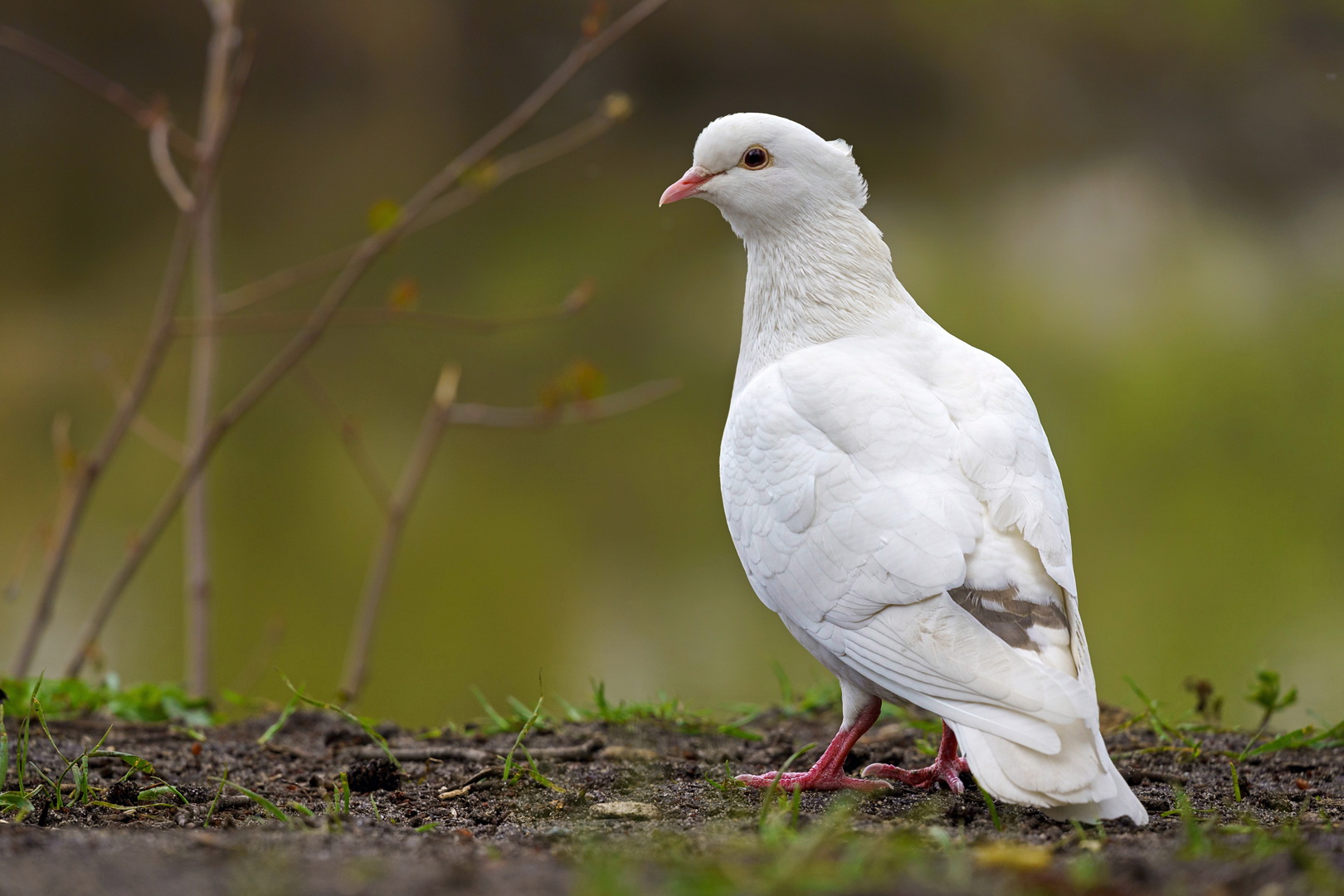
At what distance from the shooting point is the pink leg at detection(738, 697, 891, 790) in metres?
2.20

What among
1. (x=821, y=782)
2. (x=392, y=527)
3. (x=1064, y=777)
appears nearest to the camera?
(x=1064, y=777)

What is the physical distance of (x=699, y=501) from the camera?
296 inches

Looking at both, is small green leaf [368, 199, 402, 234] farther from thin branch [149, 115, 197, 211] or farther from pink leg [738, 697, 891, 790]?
pink leg [738, 697, 891, 790]

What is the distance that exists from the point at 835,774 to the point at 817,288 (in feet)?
3.87

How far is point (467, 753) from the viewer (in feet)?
8.22

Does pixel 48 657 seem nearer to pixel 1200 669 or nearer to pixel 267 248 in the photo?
pixel 267 248

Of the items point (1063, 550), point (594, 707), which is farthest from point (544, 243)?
point (1063, 550)

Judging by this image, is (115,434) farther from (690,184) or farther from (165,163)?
(690,184)

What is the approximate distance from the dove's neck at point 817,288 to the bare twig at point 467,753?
97 cm

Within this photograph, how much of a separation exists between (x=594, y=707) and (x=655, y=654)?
9.87 feet

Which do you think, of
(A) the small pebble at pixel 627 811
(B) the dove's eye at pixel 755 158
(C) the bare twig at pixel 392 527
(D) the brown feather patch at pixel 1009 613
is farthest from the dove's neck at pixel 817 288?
(C) the bare twig at pixel 392 527

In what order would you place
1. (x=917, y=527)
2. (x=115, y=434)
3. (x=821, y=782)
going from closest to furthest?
(x=917, y=527) → (x=821, y=782) → (x=115, y=434)

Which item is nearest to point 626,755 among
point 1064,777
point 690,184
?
point 1064,777

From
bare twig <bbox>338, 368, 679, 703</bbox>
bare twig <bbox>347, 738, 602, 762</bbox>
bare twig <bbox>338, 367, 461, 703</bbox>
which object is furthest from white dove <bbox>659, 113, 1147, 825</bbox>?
bare twig <bbox>338, 367, 461, 703</bbox>
